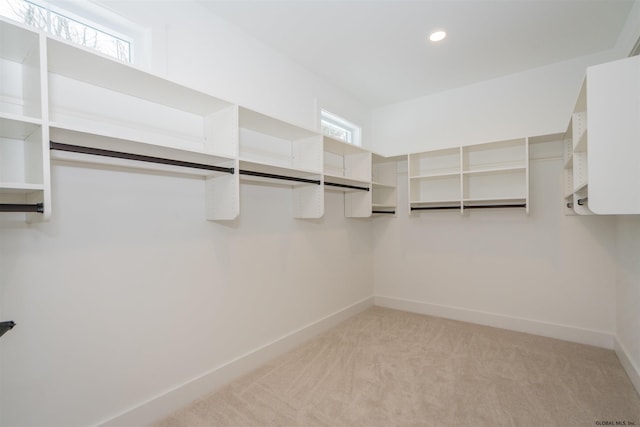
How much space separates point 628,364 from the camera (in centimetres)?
235

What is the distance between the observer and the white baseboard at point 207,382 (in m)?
1.80

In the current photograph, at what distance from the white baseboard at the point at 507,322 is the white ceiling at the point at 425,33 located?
2.71 meters

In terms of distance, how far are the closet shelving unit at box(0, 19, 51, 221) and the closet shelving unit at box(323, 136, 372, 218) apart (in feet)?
7.54

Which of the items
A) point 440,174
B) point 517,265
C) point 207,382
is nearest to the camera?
point 207,382

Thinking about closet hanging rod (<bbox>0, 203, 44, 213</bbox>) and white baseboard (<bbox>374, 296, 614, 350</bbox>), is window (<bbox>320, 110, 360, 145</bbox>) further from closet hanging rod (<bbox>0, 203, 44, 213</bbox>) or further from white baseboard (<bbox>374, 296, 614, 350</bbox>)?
closet hanging rod (<bbox>0, 203, 44, 213</bbox>)

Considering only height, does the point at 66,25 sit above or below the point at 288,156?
above

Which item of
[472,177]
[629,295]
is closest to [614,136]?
[629,295]

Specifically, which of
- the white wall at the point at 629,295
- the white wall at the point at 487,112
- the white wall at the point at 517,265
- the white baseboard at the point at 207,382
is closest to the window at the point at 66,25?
the white baseboard at the point at 207,382

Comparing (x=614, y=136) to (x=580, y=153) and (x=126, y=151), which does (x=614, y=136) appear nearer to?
(x=580, y=153)

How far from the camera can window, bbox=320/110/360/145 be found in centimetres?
353

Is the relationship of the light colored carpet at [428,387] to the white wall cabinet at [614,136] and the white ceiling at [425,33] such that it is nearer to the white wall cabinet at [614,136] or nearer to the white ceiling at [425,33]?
the white wall cabinet at [614,136]

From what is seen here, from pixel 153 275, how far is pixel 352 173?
2408 mm

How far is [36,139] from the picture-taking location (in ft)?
4.34

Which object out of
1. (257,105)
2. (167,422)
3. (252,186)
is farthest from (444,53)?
(167,422)
